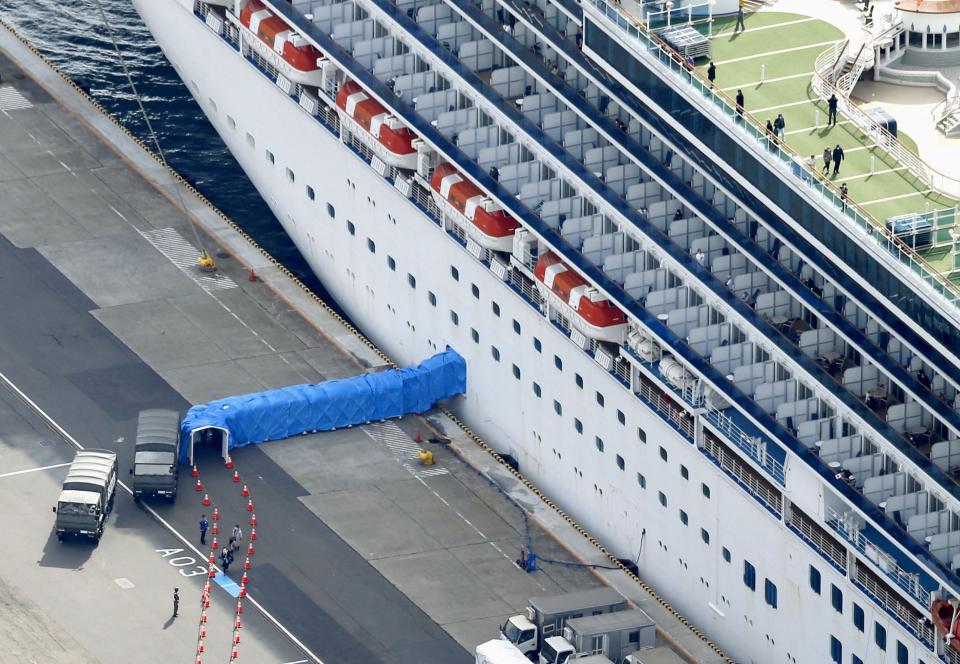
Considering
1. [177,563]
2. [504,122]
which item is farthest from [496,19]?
[177,563]

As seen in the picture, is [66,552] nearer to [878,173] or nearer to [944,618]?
[944,618]

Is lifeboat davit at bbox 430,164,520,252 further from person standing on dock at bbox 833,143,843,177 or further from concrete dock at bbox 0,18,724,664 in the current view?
person standing on dock at bbox 833,143,843,177

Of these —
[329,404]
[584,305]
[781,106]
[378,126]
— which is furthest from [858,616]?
[378,126]

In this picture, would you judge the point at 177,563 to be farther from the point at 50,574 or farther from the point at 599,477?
the point at 599,477

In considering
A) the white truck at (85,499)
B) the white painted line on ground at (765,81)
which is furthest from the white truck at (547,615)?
the white painted line on ground at (765,81)

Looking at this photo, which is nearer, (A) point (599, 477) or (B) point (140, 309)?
(A) point (599, 477)

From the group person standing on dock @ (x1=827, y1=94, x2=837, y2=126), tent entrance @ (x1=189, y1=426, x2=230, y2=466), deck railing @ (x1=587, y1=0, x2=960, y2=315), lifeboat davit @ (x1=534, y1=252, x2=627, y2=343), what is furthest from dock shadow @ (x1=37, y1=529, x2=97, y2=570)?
person standing on dock @ (x1=827, y1=94, x2=837, y2=126)
